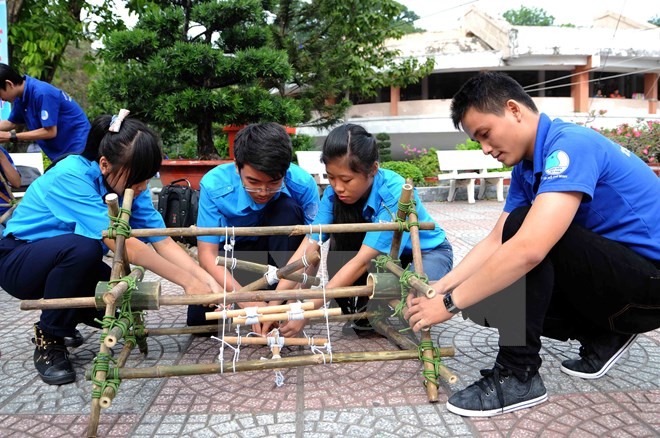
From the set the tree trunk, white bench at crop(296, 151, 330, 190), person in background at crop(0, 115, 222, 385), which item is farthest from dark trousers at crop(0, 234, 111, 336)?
white bench at crop(296, 151, 330, 190)

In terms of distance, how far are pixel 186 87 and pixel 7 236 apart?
369 cm

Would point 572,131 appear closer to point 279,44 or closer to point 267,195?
point 267,195

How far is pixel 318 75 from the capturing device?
9.30 m

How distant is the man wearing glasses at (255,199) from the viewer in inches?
96.3

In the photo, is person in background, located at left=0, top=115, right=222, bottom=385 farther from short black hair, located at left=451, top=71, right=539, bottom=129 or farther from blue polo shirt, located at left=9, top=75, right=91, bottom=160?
blue polo shirt, located at left=9, top=75, right=91, bottom=160

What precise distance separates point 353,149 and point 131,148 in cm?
91

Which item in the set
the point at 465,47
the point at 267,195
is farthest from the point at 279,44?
the point at 465,47

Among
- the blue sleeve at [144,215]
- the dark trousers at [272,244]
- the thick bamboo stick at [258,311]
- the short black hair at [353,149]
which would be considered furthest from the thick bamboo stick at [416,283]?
the blue sleeve at [144,215]

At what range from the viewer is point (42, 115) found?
160 inches

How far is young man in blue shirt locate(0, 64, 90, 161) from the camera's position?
3994mm

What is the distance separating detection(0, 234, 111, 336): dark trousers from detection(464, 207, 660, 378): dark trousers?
160 centimetres

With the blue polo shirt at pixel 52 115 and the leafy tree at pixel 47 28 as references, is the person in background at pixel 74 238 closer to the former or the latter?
the blue polo shirt at pixel 52 115

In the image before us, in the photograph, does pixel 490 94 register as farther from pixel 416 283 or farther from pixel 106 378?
pixel 106 378

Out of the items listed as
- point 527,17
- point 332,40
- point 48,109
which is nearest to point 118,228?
point 48,109
